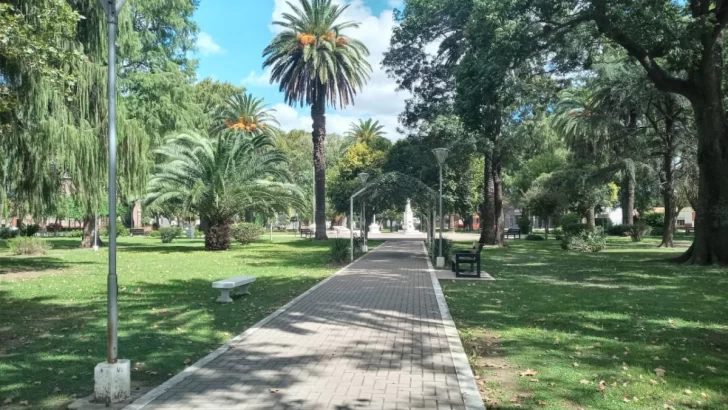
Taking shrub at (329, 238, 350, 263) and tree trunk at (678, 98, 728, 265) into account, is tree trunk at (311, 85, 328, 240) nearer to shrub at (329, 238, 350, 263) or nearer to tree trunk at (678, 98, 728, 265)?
shrub at (329, 238, 350, 263)

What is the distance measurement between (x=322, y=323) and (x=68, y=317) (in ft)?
13.7

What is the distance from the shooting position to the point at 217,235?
2838 cm

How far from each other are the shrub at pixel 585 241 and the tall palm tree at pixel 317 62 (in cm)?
1714

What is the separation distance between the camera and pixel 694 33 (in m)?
15.5

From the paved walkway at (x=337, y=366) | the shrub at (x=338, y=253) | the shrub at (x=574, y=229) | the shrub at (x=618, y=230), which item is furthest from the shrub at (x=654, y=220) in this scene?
the paved walkway at (x=337, y=366)

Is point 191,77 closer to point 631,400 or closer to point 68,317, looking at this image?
point 68,317

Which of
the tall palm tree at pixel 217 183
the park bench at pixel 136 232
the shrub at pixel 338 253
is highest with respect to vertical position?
the tall palm tree at pixel 217 183

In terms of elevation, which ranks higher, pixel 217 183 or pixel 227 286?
pixel 217 183

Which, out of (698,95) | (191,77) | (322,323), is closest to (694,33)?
(698,95)

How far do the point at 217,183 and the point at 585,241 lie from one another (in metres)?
18.2

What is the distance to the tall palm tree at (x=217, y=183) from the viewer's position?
2756 cm

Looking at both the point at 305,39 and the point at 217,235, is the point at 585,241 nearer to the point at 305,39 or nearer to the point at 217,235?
the point at 217,235

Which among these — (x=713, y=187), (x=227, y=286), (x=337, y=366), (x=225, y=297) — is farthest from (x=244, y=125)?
(x=337, y=366)

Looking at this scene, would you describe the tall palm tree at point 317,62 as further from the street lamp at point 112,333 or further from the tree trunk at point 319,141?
the street lamp at point 112,333
